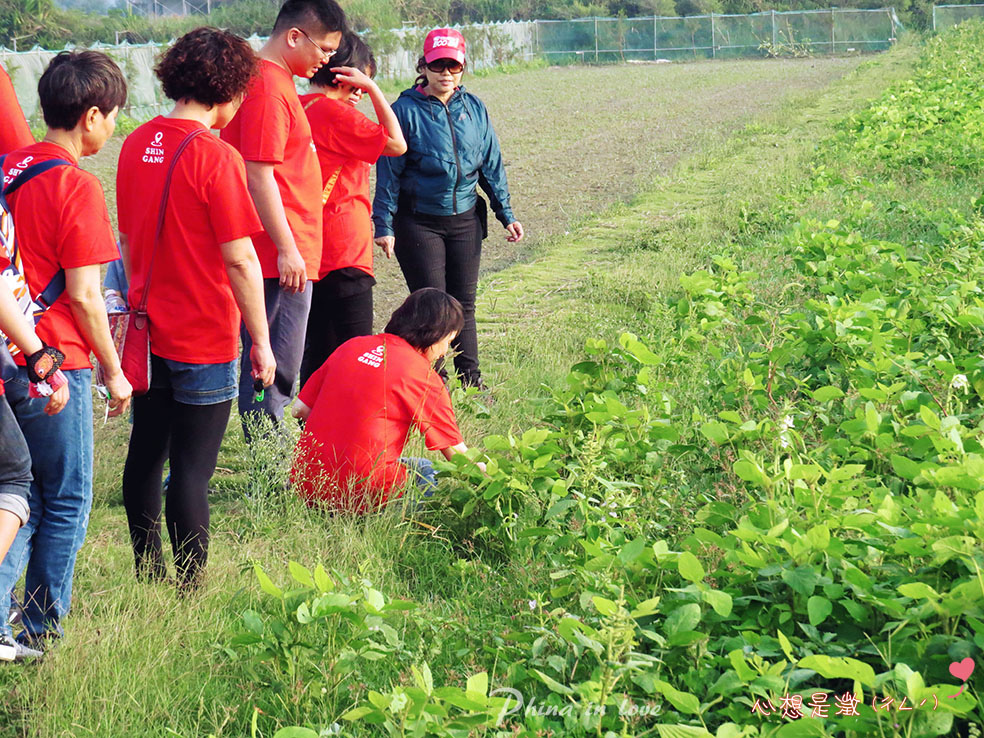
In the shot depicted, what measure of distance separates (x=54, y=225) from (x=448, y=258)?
9.51 ft

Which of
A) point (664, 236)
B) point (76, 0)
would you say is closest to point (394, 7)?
point (76, 0)

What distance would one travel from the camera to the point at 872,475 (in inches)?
144

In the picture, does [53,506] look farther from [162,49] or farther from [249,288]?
[162,49]

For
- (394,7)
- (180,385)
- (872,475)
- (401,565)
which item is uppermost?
(394,7)

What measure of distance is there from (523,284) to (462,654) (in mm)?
5649

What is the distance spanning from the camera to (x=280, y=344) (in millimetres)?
4430

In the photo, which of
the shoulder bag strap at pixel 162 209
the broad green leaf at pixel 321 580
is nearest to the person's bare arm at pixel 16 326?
the shoulder bag strap at pixel 162 209

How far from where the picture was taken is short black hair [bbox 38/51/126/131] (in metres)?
3.09

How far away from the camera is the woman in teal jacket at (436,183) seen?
18.2ft

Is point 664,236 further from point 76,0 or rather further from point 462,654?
point 76,0

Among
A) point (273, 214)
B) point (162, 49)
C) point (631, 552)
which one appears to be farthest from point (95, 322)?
point (162, 49)

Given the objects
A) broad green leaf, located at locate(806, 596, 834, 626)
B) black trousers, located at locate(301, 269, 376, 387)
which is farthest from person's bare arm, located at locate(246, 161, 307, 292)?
broad green leaf, located at locate(806, 596, 834, 626)

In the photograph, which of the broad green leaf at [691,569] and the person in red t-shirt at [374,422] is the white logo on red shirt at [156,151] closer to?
the person in red t-shirt at [374,422]

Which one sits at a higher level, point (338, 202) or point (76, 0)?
point (76, 0)
